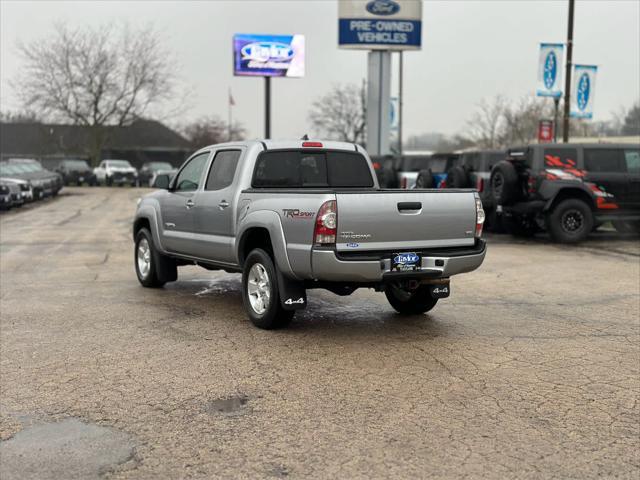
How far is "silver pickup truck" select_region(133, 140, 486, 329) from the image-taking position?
251 inches

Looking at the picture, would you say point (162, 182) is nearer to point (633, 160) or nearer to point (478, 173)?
point (478, 173)

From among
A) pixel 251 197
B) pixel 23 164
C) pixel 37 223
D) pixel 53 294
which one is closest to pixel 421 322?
pixel 251 197

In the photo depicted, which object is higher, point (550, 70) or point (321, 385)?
point (550, 70)

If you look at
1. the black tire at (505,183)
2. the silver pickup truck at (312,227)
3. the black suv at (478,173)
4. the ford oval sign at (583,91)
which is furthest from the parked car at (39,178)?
the silver pickup truck at (312,227)

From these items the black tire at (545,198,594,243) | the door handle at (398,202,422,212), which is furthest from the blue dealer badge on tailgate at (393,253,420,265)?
the black tire at (545,198,594,243)

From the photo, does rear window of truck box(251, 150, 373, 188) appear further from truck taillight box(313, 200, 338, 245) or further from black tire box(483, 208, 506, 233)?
black tire box(483, 208, 506, 233)

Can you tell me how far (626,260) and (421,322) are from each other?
6.66 metres

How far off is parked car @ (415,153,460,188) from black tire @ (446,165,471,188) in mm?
979

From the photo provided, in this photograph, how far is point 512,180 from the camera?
48.7ft

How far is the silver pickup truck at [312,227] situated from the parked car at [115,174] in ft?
128

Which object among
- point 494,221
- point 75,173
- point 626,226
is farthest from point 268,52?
point 626,226

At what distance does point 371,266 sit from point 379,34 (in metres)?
28.3

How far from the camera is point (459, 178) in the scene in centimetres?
1753

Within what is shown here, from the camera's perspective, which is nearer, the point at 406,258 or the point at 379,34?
the point at 406,258
